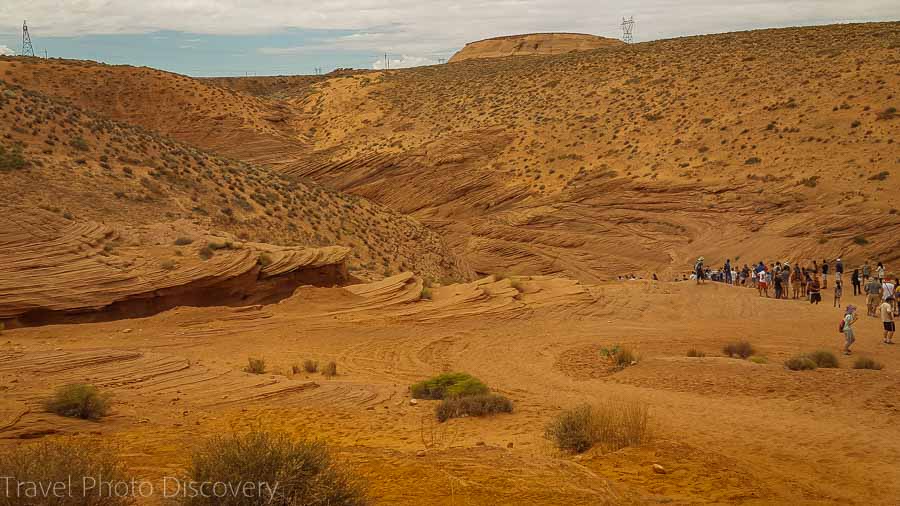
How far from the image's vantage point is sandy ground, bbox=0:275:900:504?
8203 mm

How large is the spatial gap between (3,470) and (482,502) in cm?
398

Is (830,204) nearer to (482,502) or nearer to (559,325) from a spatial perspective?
(559,325)

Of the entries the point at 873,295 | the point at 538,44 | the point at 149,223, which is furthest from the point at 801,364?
the point at 538,44

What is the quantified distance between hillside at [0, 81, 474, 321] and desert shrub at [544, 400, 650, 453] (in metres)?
12.3

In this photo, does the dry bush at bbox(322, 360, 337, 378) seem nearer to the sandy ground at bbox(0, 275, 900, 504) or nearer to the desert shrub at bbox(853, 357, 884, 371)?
the sandy ground at bbox(0, 275, 900, 504)

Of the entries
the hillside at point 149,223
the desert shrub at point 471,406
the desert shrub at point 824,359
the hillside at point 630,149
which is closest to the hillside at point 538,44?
the hillside at point 630,149

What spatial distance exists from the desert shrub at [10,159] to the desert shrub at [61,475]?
68.3ft

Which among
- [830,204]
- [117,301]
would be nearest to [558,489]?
[117,301]

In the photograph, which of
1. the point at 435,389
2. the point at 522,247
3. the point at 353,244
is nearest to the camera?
the point at 435,389

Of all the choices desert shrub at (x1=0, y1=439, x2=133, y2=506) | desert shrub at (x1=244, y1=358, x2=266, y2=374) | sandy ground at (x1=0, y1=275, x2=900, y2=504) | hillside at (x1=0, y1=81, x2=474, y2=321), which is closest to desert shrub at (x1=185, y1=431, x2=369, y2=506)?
desert shrub at (x1=0, y1=439, x2=133, y2=506)

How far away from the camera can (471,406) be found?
38.3ft

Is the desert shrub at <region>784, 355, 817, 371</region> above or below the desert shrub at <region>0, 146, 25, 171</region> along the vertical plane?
below

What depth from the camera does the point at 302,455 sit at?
646 centimetres

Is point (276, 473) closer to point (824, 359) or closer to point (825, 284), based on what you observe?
point (824, 359)
